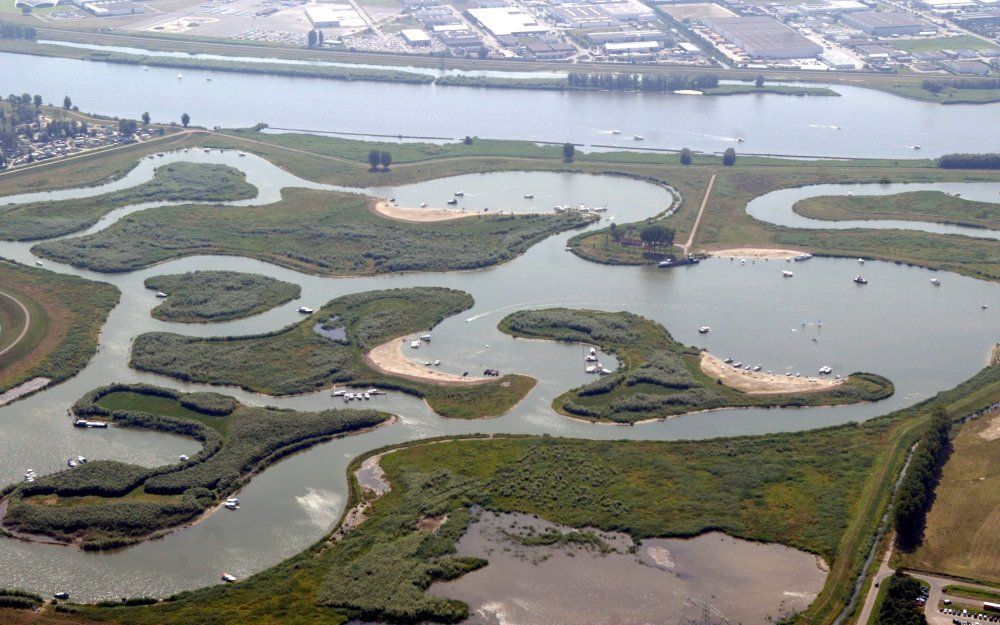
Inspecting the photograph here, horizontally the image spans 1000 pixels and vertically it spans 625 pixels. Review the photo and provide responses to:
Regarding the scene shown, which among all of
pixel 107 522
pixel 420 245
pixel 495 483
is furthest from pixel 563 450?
pixel 420 245

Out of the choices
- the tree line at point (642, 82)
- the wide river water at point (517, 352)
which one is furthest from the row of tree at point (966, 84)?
the wide river water at point (517, 352)

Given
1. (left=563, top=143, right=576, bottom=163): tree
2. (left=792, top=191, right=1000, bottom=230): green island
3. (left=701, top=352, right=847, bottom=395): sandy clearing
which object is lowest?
(left=701, top=352, right=847, bottom=395): sandy clearing

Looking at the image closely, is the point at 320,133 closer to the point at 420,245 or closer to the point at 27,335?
the point at 420,245

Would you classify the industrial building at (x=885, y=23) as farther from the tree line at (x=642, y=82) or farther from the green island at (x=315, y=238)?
the green island at (x=315, y=238)

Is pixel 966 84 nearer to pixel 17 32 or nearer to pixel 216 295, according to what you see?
pixel 216 295

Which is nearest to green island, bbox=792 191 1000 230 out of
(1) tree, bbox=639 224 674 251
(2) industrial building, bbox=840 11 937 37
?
(1) tree, bbox=639 224 674 251

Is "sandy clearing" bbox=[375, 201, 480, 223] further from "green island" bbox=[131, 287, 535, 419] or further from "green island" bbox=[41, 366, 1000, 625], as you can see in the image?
"green island" bbox=[41, 366, 1000, 625]
